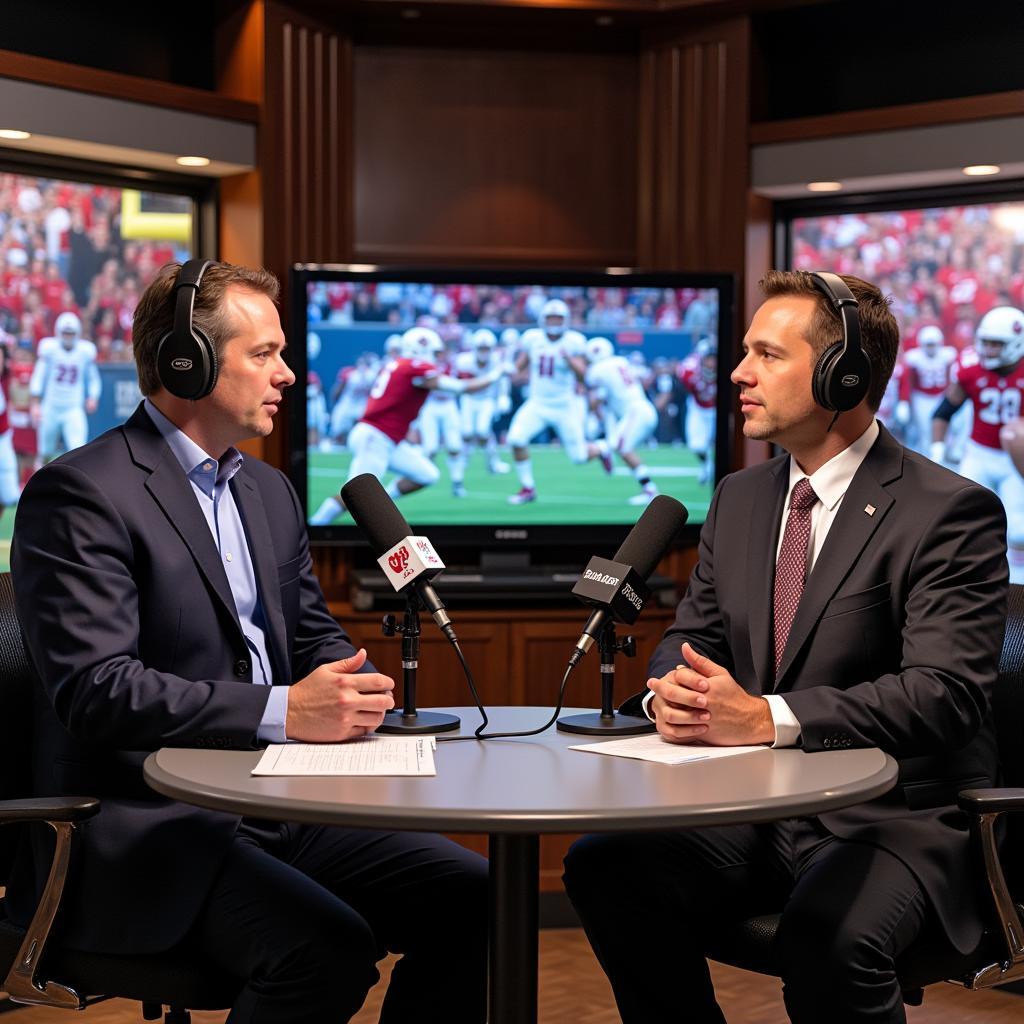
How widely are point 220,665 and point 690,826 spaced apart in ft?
3.11

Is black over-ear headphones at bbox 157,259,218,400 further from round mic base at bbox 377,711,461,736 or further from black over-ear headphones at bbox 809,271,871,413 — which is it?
black over-ear headphones at bbox 809,271,871,413

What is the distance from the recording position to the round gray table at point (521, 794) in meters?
1.76

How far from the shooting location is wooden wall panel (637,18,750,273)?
15.6ft

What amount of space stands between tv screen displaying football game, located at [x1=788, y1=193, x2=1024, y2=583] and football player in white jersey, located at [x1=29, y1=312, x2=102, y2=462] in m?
2.43

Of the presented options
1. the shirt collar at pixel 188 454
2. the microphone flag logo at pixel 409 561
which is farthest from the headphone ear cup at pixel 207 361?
the microphone flag logo at pixel 409 561

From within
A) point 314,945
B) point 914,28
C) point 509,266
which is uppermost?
point 914,28

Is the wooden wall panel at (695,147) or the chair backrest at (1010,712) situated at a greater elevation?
the wooden wall panel at (695,147)

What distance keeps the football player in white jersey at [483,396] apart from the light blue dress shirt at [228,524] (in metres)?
2.07

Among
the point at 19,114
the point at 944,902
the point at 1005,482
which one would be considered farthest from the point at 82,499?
Answer: the point at 1005,482

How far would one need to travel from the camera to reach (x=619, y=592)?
2.28m

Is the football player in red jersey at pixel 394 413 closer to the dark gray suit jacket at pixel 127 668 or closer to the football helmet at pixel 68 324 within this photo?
the football helmet at pixel 68 324

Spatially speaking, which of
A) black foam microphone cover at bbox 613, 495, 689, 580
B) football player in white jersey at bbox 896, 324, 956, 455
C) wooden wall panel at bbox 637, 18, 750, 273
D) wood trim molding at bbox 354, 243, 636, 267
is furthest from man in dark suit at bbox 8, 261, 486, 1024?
football player in white jersey at bbox 896, 324, 956, 455

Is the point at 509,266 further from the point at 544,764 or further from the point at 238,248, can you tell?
the point at 544,764

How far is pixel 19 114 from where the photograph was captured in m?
4.00
